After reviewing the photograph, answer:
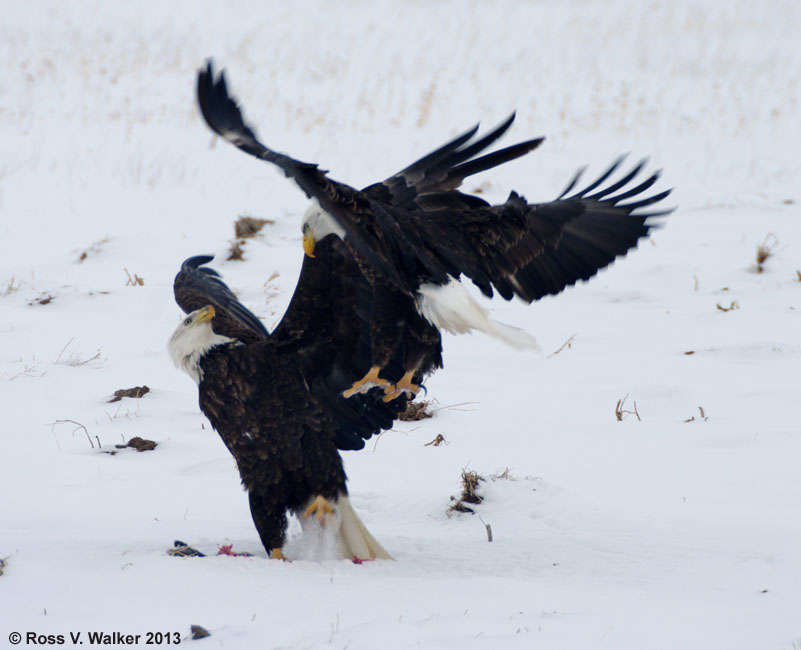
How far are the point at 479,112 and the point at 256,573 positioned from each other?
38.6ft

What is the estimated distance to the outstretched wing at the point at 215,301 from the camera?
3.62 meters

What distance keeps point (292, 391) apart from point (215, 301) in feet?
2.76

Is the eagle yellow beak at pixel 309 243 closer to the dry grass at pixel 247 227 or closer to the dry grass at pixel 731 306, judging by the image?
the dry grass at pixel 731 306

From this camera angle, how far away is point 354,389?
326 centimetres

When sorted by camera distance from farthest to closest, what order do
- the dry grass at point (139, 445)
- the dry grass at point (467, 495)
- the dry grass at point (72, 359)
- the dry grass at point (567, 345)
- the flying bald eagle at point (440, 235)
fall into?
1. the dry grass at point (567, 345)
2. the dry grass at point (72, 359)
3. the dry grass at point (139, 445)
4. the dry grass at point (467, 495)
5. the flying bald eagle at point (440, 235)

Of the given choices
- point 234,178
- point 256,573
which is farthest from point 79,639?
point 234,178

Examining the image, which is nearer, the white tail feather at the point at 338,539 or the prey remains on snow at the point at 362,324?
the prey remains on snow at the point at 362,324

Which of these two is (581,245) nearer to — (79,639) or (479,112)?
(79,639)

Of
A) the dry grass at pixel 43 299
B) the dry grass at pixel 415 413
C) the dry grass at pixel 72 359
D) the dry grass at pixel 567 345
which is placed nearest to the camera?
the dry grass at pixel 415 413

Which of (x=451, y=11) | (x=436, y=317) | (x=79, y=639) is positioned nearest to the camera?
(x=79, y=639)

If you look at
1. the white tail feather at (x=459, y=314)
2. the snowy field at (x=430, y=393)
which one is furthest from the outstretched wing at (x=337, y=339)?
the snowy field at (x=430, y=393)

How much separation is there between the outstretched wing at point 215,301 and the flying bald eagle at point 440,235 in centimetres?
58

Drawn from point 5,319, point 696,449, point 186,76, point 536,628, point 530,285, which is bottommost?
point 536,628

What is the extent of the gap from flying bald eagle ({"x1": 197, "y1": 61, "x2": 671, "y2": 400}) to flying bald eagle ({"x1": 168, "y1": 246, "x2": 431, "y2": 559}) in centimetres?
14
